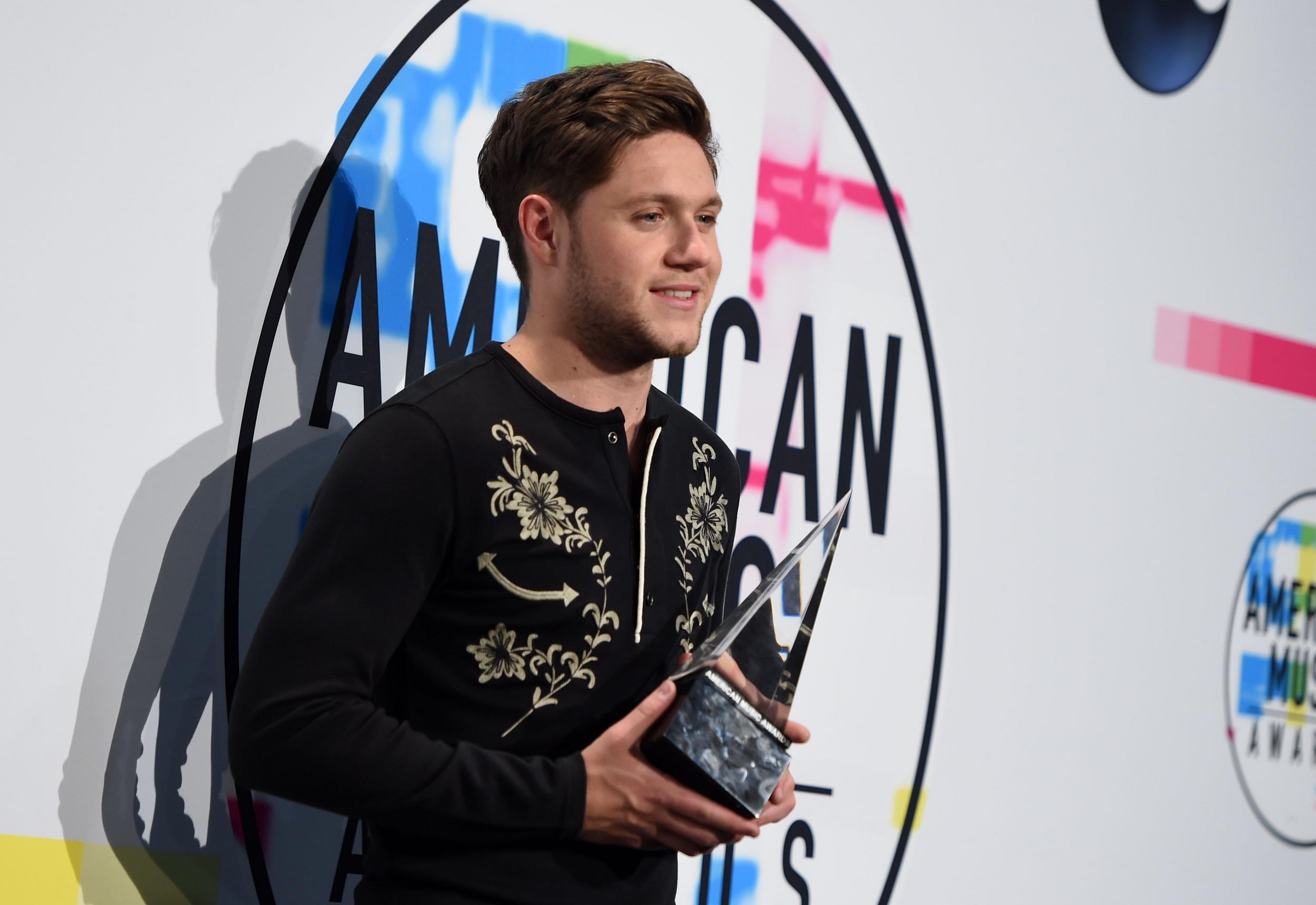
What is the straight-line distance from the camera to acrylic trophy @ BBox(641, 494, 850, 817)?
3.09ft

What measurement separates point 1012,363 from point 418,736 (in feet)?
4.59

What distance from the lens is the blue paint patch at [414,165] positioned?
1426 mm

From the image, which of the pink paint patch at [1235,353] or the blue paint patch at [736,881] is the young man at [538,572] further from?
the pink paint patch at [1235,353]

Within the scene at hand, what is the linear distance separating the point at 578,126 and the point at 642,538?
37 cm

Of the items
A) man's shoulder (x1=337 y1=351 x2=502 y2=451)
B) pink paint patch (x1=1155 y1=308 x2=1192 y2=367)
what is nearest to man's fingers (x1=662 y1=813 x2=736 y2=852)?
man's shoulder (x1=337 y1=351 x2=502 y2=451)

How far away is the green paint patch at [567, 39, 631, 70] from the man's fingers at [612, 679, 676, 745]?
36.2 inches

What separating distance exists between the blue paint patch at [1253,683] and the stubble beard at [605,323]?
1.68m

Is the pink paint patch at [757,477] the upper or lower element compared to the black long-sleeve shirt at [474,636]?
upper

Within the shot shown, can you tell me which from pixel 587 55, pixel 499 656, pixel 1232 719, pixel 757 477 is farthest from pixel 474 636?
pixel 1232 719

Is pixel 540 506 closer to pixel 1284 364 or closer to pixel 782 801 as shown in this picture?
pixel 782 801

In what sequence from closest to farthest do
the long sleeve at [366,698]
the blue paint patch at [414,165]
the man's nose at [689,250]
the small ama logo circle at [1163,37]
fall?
1. the long sleeve at [366,698]
2. the man's nose at [689,250]
3. the blue paint patch at [414,165]
4. the small ama logo circle at [1163,37]

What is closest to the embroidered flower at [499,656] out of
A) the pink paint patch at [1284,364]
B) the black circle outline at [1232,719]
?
the black circle outline at [1232,719]

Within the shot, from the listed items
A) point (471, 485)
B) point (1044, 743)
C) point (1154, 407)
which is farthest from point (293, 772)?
point (1154, 407)

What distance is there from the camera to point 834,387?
6.06 ft
